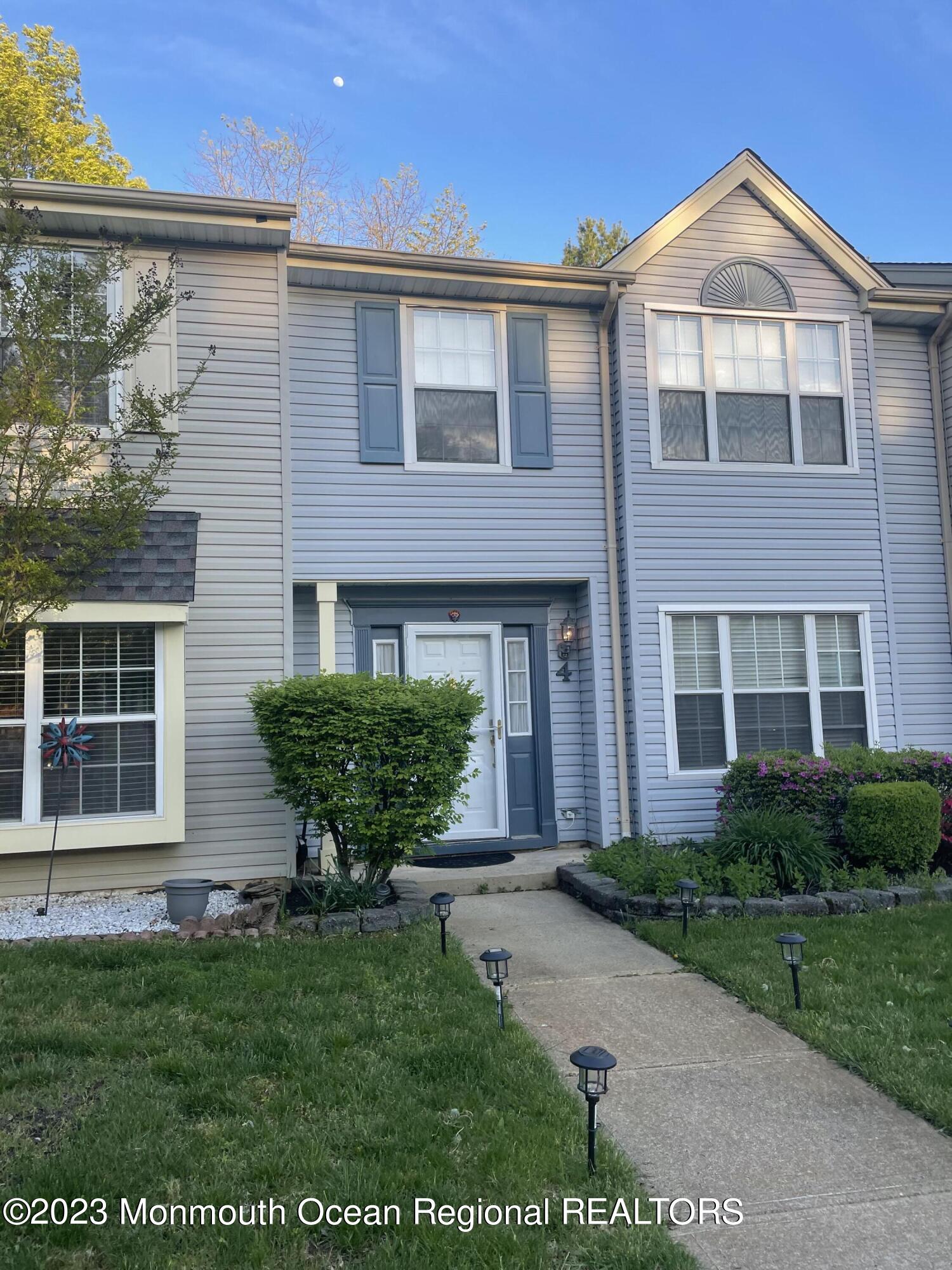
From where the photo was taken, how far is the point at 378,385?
8.31 m

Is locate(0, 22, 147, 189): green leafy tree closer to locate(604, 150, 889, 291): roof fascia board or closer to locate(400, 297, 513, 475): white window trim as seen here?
locate(400, 297, 513, 475): white window trim

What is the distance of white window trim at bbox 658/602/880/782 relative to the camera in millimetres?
8523

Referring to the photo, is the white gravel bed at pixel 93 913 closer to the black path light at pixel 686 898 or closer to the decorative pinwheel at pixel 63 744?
the decorative pinwheel at pixel 63 744

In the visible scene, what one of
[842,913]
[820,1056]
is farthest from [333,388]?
[820,1056]

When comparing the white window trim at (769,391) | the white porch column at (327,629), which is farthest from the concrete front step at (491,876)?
the white window trim at (769,391)

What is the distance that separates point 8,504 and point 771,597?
21.8ft

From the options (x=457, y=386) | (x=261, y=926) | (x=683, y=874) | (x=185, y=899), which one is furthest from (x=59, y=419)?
(x=683, y=874)

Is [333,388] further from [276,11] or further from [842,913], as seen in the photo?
[276,11]

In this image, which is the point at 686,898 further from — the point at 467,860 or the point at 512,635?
the point at 512,635

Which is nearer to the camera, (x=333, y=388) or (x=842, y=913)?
(x=842, y=913)

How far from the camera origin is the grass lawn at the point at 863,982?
12.6 ft

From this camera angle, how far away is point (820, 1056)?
13.4ft

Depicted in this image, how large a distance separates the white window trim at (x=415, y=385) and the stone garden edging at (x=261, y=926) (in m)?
4.03

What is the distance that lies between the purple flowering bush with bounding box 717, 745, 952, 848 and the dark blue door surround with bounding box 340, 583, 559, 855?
66.7 inches
